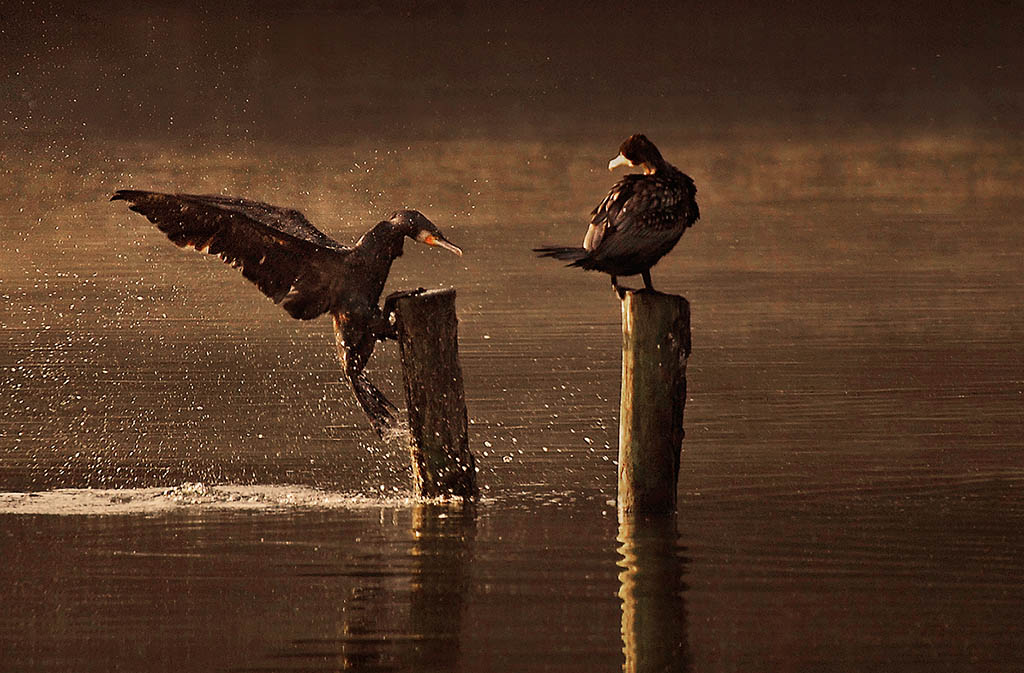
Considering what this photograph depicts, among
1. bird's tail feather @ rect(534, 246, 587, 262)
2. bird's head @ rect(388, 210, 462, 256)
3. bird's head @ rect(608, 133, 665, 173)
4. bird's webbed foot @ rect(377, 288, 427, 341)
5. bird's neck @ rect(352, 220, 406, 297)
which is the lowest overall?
bird's webbed foot @ rect(377, 288, 427, 341)

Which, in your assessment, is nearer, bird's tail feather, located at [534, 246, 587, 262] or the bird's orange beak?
bird's tail feather, located at [534, 246, 587, 262]

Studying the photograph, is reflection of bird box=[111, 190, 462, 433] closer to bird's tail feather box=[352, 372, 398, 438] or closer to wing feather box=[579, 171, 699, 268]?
bird's tail feather box=[352, 372, 398, 438]

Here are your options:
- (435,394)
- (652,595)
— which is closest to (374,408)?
(435,394)

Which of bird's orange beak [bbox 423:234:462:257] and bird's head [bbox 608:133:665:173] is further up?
bird's head [bbox 608:133:665:173]

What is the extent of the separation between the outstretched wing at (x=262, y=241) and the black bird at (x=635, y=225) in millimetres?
1382

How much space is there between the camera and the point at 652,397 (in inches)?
426

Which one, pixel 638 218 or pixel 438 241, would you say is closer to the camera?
pixel 638 218

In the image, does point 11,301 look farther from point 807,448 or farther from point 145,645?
point 145,645

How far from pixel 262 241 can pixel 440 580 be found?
2659 mm

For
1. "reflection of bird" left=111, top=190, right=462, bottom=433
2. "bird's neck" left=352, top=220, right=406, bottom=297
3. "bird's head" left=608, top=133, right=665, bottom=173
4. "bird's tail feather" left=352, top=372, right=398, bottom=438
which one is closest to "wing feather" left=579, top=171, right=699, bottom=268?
"bird's head" left=608, top=133, right=665, bottom=173

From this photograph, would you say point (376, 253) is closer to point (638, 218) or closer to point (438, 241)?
point (438, 241)

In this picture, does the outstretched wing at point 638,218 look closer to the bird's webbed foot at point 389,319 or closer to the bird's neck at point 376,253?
the bird's webbed foot at point 389,319

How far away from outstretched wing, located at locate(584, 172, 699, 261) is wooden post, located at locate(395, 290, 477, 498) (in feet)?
3.05

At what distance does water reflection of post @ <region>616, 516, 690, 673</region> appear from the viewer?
8.16 meters
